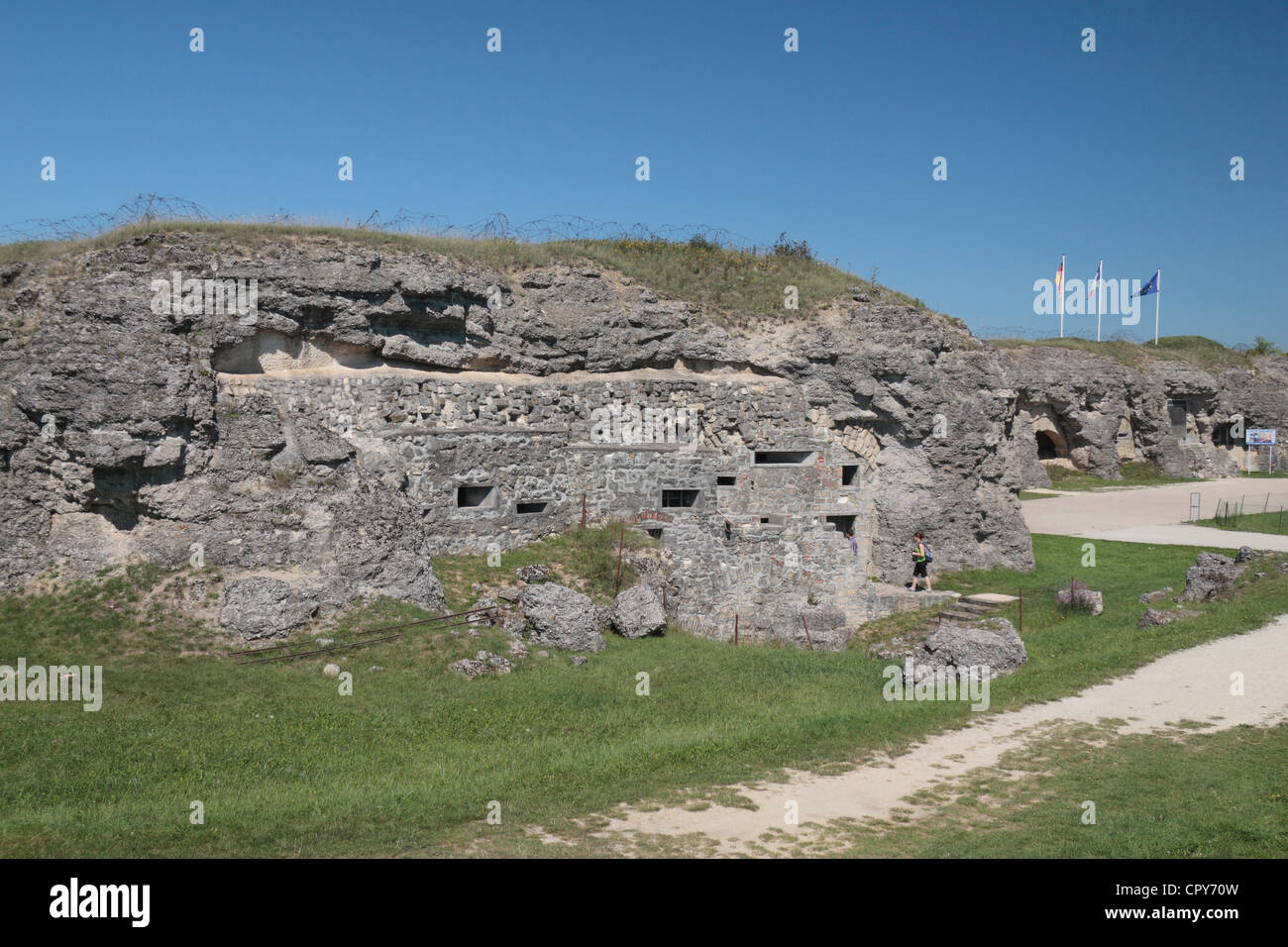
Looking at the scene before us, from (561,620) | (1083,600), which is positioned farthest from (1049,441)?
(561,620)

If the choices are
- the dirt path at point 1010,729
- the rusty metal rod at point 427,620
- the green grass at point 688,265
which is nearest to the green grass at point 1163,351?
the green grass at point 688,265

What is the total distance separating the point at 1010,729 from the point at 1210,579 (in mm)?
10514

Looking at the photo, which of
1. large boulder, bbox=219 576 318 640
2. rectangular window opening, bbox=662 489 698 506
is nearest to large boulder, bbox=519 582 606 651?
large boulder, bbox=219 576 318 640

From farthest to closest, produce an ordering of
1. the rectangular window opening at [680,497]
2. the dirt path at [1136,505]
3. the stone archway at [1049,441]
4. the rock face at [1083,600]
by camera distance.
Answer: the stone archway at [1049,441] < the dirt path at [1136,505] < the rectangular window opening at [680,497] < the rock face at [1083,600]

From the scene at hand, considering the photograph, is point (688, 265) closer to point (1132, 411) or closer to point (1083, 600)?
point (1083, 600)

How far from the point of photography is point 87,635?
1420 cm

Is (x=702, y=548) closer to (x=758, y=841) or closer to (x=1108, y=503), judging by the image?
(x=758, y=841)

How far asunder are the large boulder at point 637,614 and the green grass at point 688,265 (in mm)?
8364

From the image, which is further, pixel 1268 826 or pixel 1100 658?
pixel 1100 658

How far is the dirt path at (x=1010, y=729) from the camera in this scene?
9516 mm

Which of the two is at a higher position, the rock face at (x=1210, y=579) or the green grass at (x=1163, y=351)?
the green grass at (x=1163, y=351)

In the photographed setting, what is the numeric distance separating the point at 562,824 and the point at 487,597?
8.96m

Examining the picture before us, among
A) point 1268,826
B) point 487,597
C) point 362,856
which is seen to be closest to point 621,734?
point 362,856

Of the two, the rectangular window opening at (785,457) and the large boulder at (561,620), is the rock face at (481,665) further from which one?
the rectangular window opening at (785,457)
